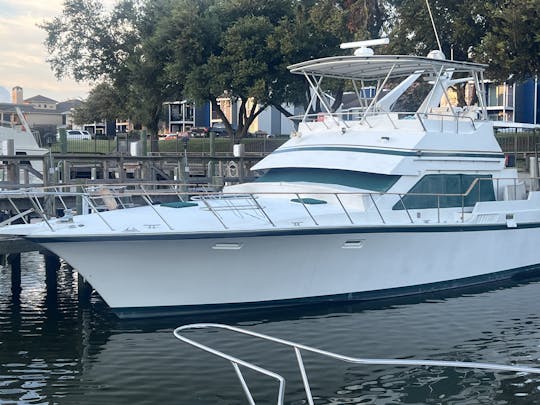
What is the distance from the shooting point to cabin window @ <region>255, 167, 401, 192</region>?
45.1 feet

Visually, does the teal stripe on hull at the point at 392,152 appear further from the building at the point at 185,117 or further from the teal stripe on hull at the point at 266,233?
the building at the point at 185,117

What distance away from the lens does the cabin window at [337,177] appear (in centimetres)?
1376

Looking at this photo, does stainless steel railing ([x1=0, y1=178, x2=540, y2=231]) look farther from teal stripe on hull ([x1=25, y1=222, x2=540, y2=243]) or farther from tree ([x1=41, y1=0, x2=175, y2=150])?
tree ([x1=41, y1=0, x2=175, y2=150])

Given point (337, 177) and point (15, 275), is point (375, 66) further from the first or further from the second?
point (15, 275)

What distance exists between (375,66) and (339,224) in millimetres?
4544

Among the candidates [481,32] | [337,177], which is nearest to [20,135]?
[337,177]

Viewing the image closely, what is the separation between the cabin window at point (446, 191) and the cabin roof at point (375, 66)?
7.96 feet

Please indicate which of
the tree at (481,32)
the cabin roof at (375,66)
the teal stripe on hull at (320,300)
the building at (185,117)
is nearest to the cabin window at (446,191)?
the teal stripe on hull at (320,300)

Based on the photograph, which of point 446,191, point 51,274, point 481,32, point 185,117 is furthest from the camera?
point 185,117

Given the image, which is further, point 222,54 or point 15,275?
point 222,54

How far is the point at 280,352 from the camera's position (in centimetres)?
1051

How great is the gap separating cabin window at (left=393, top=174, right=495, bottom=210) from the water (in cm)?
191

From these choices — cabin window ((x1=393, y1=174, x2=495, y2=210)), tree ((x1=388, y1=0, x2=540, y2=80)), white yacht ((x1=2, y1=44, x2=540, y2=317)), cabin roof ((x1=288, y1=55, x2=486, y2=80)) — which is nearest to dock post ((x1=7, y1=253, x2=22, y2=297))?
white yacht ((x1=2, y1=44, x2=540, y2=317))

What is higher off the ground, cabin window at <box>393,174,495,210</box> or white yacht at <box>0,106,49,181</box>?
white yacht at <box>0,106,49,181</box>
